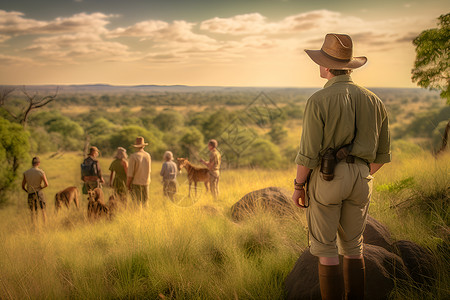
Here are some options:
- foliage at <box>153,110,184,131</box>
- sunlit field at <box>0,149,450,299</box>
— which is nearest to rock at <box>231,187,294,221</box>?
sunlit field at <box>0,149,450,299</box>

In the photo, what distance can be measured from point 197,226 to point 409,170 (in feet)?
15.9

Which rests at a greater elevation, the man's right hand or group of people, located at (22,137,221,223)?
the man's right hand

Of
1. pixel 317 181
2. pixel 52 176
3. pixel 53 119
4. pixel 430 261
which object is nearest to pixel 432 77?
pixel 430 261

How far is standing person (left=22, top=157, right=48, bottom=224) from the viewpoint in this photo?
7941 mm

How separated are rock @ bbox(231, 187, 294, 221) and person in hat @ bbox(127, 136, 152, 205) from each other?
2.30 metres

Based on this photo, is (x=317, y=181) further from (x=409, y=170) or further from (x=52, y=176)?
(x=52, y=176)

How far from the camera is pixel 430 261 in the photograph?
399 cm

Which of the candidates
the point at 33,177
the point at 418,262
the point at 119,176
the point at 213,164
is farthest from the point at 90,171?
the point at 418,262

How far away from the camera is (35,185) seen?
8.04 m

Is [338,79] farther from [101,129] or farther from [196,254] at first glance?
[101,129]

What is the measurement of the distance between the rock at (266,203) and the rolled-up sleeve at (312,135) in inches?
129

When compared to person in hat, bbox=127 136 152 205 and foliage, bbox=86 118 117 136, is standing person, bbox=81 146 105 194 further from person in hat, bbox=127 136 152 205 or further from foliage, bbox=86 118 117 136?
foliage, bbox=86 118 117 136

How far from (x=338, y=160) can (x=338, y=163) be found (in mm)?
24

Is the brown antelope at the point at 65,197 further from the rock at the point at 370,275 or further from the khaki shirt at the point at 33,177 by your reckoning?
the rock at the point at 370,275
